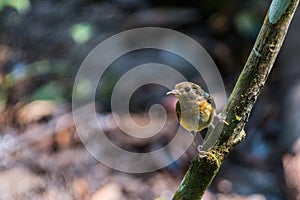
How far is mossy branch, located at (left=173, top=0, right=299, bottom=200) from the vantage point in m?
0.53

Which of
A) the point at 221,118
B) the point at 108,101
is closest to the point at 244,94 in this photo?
the point at 221,118

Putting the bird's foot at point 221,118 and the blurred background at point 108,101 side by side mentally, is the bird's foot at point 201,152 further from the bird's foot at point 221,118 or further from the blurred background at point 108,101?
the blurred background at point 108,101

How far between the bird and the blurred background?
980 millimetres

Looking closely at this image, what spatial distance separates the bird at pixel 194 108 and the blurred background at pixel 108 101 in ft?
3.22

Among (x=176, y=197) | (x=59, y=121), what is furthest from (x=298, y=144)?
(x=176, y=197)

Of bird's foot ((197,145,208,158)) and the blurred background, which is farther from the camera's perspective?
the blurred background

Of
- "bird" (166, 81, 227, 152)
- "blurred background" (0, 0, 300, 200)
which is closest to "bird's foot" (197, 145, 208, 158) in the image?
"bird" (166, 81, 227, 152)

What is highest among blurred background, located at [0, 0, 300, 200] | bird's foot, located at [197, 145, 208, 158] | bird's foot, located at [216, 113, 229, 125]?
blurred background, located at [0, 0, 300, 200]

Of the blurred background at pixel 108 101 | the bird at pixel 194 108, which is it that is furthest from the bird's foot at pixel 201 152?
the blurred background at pixel 108 101

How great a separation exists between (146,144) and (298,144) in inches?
25.0

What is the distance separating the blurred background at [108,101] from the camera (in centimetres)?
205

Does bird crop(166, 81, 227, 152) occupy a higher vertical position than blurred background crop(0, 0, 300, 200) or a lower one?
lower

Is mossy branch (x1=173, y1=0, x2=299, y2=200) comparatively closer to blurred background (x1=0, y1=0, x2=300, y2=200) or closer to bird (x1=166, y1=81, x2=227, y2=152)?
bird (x1=166, y1=81, x2=227, y2=152)

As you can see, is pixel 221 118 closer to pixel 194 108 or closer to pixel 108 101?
pixel 194 108
